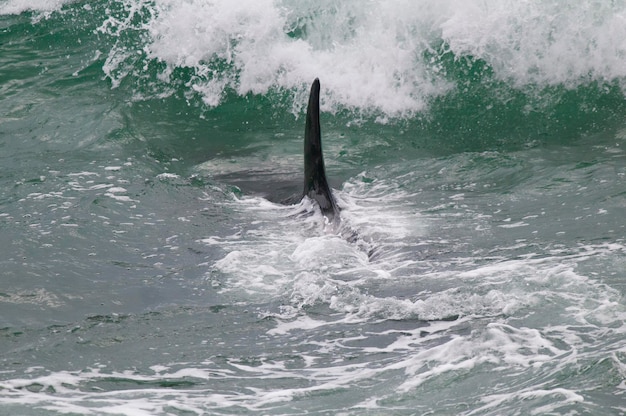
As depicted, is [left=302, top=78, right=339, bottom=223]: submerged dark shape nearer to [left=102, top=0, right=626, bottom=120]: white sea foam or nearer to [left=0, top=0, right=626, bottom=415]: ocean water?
[left=0, top=0, right=626, bottom=415]: ocean water

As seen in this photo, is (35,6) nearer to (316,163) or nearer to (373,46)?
(373,46)

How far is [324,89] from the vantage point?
11406 millimetres

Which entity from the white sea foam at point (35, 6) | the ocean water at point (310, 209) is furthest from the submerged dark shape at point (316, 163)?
the white sea foam at point (35, 6)

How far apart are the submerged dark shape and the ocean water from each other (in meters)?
0.11

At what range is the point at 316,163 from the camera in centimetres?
765

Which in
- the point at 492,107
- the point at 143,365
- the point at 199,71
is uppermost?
the point at 199,71

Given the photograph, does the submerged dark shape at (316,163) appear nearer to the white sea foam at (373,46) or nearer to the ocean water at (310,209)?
the ocean water at (310,209)

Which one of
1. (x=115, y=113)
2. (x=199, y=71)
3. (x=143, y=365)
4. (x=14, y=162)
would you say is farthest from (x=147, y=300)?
Result: (x=199, y=71)

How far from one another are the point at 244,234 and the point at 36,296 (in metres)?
1.75

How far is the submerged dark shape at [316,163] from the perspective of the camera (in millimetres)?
7566

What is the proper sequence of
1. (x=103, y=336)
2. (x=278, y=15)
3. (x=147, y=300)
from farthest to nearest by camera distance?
(x=278, y=15) < (x=147, y=300) < (x=103, y=336)

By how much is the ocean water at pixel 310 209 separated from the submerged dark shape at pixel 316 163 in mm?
113

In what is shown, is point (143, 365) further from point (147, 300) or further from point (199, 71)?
point (199, 71)

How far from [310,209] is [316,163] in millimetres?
406
